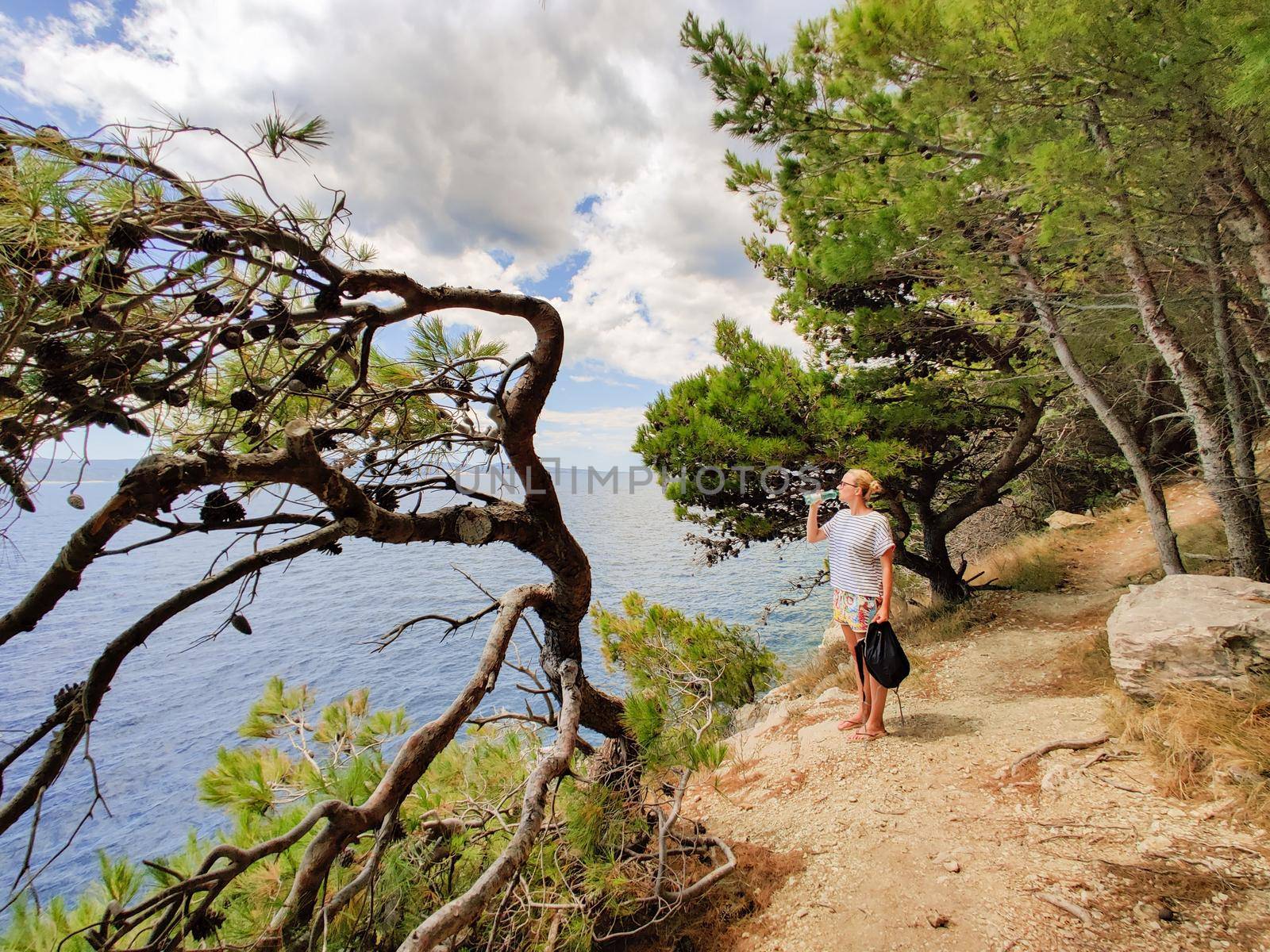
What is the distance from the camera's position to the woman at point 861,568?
3.46m

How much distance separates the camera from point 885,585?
11.1ft

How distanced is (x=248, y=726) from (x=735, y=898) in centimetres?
261

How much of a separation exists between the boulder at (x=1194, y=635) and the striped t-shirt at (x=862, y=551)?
163 cm

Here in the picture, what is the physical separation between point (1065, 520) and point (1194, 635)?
34.2 ft

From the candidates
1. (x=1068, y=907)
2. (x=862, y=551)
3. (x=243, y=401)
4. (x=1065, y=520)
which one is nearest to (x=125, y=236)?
(x=243, y=401)

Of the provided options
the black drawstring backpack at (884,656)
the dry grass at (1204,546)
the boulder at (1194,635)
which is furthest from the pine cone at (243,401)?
the dry grass at (1204,546)

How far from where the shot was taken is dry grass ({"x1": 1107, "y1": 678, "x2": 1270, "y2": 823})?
2.41 m

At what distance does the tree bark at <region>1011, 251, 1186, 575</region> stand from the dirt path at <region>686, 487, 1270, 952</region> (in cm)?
193

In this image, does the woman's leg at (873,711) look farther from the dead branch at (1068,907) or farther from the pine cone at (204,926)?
the pine cone at (204,926)

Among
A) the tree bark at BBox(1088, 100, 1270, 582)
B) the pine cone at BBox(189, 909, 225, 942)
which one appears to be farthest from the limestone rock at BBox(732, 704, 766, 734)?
the pine cone at BBox(189, 909, 225, 942)

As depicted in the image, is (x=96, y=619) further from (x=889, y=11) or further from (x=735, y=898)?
(x=889, y=11)

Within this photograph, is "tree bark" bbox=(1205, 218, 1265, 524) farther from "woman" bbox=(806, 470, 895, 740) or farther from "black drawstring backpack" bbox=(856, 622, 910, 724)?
"black drawstring backpack" bbox=(856, 622, 910, 724)

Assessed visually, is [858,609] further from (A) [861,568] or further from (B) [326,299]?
(B) [326,299]

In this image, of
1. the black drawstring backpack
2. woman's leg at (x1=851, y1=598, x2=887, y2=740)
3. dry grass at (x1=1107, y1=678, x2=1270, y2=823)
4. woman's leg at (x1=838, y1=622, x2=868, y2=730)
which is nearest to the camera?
dry grass at (x1=1107, y1=678, x2=1270, y2=823)
